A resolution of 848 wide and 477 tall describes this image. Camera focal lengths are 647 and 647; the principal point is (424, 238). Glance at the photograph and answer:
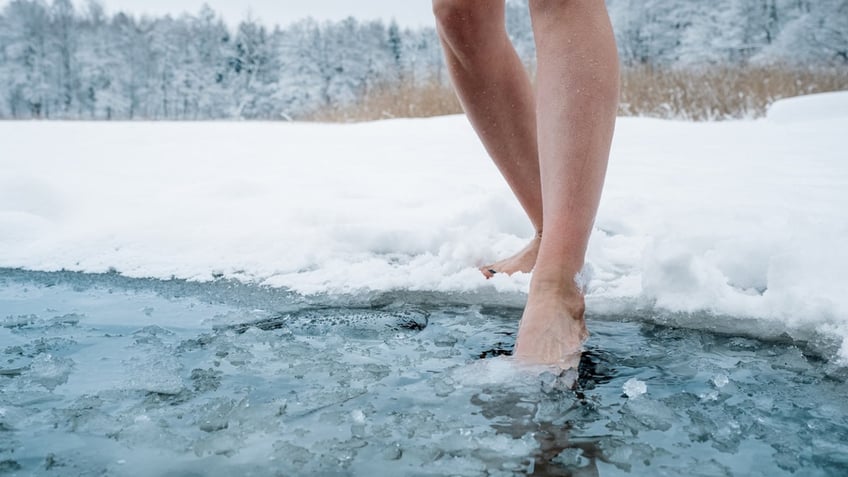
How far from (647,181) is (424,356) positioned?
5.98 ft

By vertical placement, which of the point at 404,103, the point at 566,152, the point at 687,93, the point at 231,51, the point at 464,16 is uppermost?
the point at 231,51

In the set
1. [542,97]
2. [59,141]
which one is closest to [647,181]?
[542,97]

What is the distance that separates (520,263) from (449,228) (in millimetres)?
308

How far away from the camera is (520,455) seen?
582mm

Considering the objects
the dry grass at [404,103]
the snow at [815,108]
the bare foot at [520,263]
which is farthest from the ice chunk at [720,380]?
the dry grass at [404,103]

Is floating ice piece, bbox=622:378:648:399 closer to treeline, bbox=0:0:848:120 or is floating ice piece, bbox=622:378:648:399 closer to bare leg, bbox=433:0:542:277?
bare leg, bbox=433:0:542:277

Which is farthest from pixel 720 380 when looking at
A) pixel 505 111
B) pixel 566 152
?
pixel 505 111

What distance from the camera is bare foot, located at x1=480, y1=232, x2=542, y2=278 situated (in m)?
1.33

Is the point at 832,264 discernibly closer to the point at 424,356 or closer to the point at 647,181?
the point at 424,356

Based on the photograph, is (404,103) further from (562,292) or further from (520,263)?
(562,292)

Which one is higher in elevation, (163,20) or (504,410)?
(163,20)

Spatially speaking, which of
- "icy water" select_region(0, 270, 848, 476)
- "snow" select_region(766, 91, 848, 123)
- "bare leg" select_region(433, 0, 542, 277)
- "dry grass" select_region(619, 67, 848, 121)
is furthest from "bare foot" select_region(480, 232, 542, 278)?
"dry grass" select_region(619, 67, 848, 121)

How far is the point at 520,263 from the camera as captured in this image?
1.34 meters

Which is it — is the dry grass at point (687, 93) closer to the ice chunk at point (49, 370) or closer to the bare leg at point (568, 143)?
the bare leg at point (568, 143)
